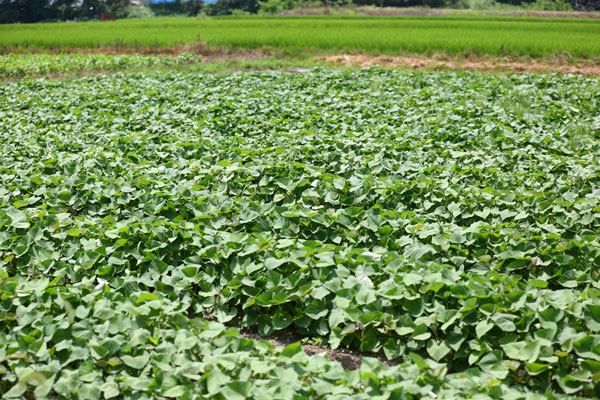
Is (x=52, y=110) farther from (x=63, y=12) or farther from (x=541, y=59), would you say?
(x=63, y=12)

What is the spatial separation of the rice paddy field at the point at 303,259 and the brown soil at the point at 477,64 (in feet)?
27.6

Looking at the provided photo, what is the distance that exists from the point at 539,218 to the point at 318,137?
3.19m

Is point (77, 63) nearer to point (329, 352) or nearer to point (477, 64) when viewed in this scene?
point (477, 64)

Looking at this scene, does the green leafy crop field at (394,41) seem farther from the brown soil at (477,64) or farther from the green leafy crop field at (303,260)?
the green leafy crop field at (303,260)

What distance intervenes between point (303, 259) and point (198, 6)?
60896 mm

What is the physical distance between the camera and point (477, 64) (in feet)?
54.5

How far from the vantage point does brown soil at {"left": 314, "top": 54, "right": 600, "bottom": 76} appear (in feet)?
51.4

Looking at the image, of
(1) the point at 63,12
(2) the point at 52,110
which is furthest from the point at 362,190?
(1) the point at 63,12

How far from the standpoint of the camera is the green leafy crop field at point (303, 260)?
8.82ft

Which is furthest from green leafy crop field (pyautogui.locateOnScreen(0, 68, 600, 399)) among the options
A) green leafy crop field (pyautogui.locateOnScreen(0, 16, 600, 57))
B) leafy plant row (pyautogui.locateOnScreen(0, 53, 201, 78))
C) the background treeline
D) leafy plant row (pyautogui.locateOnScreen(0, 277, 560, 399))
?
the background treeline

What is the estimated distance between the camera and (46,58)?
62.8 feet

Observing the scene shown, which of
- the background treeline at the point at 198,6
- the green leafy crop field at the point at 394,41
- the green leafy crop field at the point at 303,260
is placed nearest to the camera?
the green leafy crop field at the point at 303,260

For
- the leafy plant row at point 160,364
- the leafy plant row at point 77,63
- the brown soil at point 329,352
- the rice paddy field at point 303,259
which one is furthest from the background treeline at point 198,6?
the leafy plant row at point 160,364

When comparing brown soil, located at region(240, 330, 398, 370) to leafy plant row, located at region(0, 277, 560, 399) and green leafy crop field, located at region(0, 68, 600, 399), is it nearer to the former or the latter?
green leafy crop field, located at region(0, 68, 600, 399)
